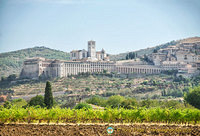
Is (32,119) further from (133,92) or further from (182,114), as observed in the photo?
(133,92)

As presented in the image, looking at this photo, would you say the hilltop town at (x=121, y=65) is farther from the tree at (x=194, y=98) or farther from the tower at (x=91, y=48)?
the tree at (x=194, y=98)

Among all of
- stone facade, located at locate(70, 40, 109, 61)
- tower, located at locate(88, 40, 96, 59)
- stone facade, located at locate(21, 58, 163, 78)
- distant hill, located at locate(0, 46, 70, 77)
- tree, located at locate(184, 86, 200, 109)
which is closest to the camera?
tree, located at locate(184, 86, 200, 109)

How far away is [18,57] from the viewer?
366 ft

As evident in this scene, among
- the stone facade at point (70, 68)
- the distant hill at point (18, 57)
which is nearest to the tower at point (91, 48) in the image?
the stone facade at point (70, 68)

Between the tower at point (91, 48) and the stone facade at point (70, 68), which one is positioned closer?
the stone facade at point (70, 68)

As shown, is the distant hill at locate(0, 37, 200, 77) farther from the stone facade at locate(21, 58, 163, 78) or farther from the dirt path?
the dirt path

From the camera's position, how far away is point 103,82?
212 ft

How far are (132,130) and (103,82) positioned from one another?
48682mm

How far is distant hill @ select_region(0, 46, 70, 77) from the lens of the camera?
94.1 metres

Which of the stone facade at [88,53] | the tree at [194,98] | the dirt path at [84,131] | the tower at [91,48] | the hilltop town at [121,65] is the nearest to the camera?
the dirt path at [84,131]

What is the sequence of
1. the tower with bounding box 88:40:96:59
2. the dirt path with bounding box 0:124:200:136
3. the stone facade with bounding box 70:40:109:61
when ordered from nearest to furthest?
1. the dirt path with bounding box 0:124:200:136
2. the stone facade with bounding box 70:40:109:61
3. the tower with bounding box 88:40:96:59

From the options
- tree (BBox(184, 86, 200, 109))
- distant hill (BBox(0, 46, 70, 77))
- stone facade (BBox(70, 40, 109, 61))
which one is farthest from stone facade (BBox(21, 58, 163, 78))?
tree (BBox(184, 86, 200, 109))

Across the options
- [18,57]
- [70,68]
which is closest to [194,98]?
[70,68]

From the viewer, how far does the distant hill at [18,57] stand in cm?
9414
